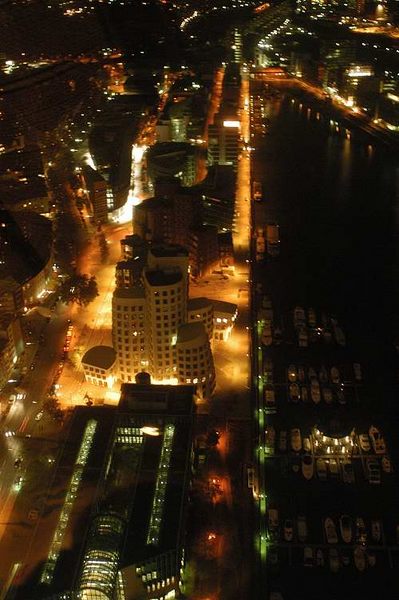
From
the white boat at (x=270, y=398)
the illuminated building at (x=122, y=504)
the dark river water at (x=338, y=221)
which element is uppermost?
the illuminated building at (x=122, y=504)

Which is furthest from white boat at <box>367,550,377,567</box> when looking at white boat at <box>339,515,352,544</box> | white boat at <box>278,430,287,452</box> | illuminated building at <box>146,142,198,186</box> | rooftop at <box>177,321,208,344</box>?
illuminated building at <box>146,142,198,186</box>

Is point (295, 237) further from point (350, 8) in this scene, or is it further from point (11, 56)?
point (350, 8)

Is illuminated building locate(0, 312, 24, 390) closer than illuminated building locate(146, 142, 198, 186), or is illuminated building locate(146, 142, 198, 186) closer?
illuminated building locate(0, 312, 24, 390)

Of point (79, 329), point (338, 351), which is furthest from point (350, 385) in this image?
point (79, 329)

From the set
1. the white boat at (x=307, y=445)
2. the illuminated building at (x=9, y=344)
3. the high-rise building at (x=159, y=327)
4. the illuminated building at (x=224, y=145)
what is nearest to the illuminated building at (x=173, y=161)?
the illuminated building at (x=224, y=145)

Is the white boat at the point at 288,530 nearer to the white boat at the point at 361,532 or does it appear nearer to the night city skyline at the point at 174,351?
the night city skyline at the point at 174,351

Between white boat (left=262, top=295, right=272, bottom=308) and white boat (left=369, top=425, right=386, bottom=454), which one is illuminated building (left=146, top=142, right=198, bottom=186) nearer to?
white boat (left=262, top=295, right=272, bottom=308)
